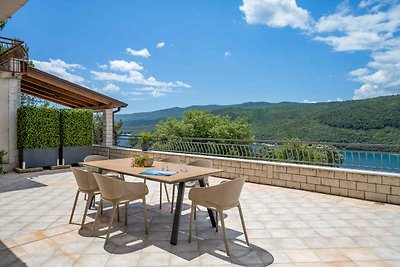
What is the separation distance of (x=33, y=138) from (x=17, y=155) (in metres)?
0.66

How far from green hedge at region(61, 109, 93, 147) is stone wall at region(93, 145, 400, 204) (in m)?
4.37

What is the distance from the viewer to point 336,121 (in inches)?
666

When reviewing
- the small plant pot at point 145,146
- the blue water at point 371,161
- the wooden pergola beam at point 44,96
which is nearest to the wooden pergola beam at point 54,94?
the wooden pergola beam at point 44,96

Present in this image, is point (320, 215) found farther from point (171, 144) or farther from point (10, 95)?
point (10, 95)

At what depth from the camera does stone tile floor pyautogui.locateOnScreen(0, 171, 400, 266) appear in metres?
2.57

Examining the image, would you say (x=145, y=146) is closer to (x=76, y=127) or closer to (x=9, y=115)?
(x=76, y=127)

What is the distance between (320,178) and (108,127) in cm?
741

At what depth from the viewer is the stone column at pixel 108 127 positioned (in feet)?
32.6

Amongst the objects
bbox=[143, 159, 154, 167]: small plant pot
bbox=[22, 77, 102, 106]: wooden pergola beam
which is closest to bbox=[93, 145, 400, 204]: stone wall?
bbox=[143, 159, 154, 167]: small plant pot

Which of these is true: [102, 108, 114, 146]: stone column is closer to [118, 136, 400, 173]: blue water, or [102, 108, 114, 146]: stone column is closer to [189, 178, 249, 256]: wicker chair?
[118, 136, 400, 173]: blue water

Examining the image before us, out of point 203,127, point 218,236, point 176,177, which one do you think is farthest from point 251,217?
point 203,127

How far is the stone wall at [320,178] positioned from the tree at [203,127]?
11.9 metres

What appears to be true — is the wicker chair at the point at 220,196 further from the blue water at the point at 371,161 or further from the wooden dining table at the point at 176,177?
the blue water at the point at 371,161

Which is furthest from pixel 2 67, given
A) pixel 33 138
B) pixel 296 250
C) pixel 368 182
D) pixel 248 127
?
pixel 248 127
